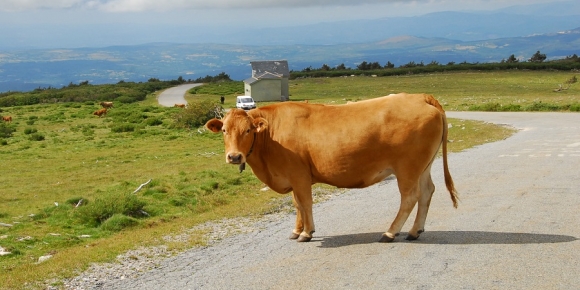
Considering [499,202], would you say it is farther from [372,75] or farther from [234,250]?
[372,75]

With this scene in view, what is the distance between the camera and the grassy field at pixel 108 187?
12.1m

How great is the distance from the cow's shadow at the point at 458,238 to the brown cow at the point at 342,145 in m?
0.28

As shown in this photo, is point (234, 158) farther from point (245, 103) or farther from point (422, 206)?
point (245, 103)

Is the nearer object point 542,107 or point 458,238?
point 458,238

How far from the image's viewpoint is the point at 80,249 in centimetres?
1178

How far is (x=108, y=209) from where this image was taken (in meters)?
15.6

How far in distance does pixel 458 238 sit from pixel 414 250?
1027 mm

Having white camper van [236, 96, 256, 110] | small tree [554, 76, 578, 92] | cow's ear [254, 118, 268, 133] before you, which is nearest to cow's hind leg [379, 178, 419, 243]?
cow's ear [254, 118, 268, 133]

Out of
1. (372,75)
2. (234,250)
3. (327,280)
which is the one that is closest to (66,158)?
(234,250)

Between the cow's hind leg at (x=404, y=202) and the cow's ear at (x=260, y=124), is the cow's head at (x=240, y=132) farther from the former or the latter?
the cow's hind leg at (x=404, y=202)

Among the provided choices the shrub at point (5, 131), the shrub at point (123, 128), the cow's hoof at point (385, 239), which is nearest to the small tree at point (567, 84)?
the shrub at point (123, 128)

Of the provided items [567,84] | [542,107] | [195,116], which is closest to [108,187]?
[195,116]

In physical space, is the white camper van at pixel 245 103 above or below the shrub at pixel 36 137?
below

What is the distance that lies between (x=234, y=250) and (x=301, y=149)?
1870 mm
